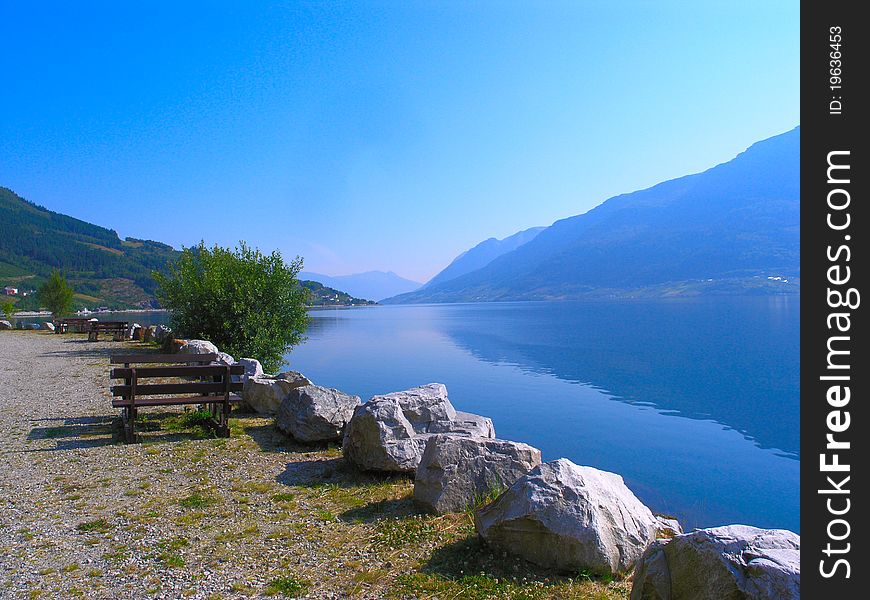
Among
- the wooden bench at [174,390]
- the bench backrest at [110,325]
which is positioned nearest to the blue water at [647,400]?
the wooden bench at [174,390]

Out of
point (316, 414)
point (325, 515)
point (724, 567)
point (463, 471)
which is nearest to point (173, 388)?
point (316, 414)

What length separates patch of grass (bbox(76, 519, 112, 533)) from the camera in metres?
7.86

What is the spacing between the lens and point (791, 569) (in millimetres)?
4289

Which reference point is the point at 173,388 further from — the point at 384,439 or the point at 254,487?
the point at 384,439

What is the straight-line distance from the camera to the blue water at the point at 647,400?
1958 cm

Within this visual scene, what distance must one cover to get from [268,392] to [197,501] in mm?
7356

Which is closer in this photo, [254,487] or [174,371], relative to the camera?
[254,487]

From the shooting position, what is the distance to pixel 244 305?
31.2 metres

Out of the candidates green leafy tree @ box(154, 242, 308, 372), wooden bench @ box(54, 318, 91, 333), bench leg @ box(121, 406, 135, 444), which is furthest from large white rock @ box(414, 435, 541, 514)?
wooden bench @ box(54, 318, 91, 333)

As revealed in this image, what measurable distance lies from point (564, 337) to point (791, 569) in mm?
74109

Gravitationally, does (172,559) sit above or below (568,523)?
below

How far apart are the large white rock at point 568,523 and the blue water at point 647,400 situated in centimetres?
999

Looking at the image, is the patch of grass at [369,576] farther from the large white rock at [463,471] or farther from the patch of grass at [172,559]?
the patch of grass at [172,559]
